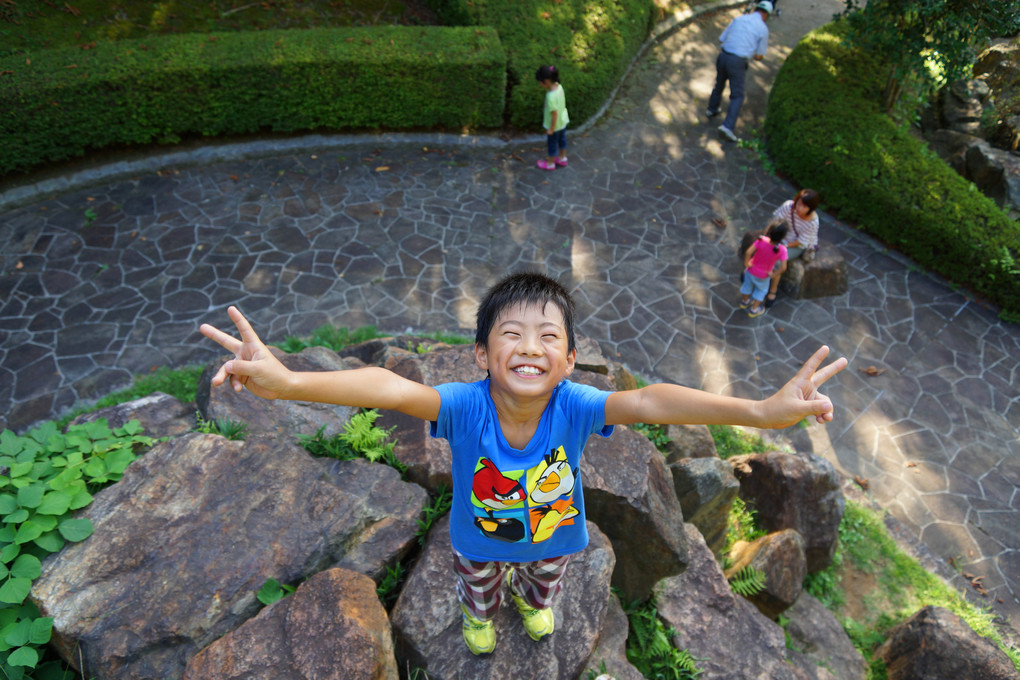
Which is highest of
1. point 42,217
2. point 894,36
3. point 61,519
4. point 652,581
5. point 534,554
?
point 894,36

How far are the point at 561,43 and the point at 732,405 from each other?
8820 millimetres

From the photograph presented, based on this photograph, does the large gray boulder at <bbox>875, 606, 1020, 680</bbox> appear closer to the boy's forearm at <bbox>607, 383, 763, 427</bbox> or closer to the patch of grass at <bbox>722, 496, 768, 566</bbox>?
the patch of grass at <bbox>722, 496, 768, 566</bbox>

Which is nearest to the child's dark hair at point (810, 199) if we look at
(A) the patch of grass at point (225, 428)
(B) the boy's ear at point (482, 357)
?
(B) the boy's ear at point (482, 357)

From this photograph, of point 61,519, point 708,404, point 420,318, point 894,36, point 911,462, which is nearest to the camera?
point 708,404

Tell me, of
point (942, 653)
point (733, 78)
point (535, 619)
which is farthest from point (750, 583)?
point (733, 78)

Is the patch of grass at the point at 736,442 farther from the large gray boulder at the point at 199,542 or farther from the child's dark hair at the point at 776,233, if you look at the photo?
the large gray boulder at the point at 199,542

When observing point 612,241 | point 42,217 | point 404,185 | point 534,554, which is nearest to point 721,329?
point 612,241

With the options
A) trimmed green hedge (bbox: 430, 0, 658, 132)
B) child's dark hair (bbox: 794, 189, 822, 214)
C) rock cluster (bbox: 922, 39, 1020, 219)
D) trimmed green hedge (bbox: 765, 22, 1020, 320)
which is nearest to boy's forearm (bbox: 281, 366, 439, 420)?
child's dark hair (bbox: 794, 189, 822, 214)

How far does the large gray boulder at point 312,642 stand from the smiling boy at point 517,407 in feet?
1.89

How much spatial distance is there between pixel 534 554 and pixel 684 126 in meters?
8.93

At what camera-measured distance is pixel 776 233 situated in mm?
6523

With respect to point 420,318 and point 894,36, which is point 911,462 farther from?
point 894,36

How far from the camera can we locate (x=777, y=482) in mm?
5230

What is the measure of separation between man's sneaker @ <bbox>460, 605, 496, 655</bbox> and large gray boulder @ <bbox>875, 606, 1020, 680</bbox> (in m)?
3.40
